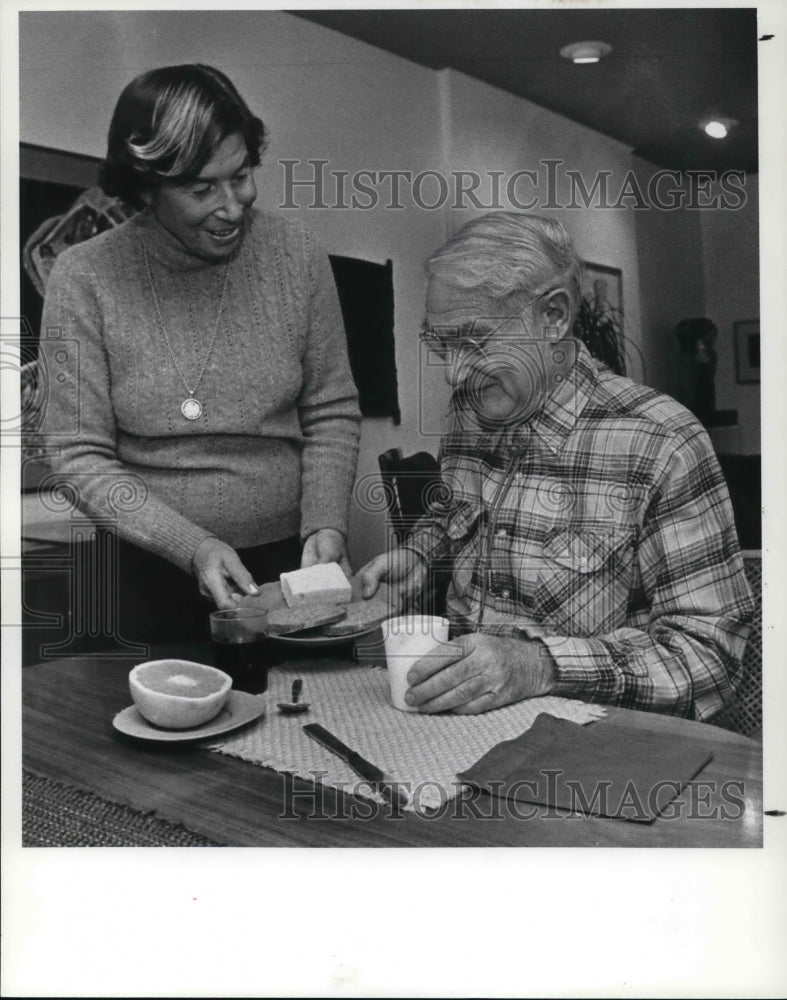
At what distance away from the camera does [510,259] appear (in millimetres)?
1385

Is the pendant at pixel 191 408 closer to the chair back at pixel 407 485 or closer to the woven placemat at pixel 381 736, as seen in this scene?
the chair back at pixel 407 485

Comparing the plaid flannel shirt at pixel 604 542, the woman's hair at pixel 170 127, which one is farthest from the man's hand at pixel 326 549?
the woman's hair at pixel 170 127

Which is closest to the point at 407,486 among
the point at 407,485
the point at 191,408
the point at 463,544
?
the point at 407,485

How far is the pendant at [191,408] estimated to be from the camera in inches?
55.3

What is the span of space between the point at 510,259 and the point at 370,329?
0.23 metres

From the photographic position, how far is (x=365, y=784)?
1061mm

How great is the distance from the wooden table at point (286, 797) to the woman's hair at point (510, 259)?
62 centimetres

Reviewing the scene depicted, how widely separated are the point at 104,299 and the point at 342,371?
0.37m

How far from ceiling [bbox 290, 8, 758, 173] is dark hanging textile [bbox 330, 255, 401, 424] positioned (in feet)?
1.07

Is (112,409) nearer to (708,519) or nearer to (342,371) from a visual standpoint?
(342,371)

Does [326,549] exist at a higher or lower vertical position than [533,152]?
lower

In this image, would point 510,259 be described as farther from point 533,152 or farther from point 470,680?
point 470,680

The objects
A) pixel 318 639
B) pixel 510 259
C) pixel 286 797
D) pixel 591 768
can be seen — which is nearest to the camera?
pixel 286 797

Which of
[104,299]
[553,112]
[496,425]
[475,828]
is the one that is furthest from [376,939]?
[553,112]
